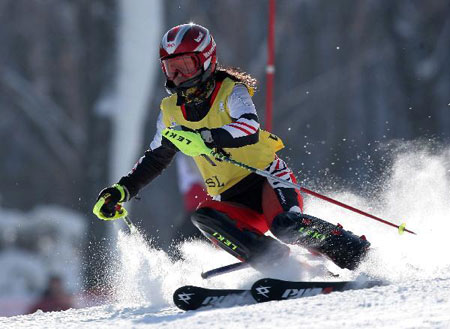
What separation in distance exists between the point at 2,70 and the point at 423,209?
39.9ft

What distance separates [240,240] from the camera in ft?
14.1

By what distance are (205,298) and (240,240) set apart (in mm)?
392

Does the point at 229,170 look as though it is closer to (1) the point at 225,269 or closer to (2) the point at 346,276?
(1) the point at 225,269

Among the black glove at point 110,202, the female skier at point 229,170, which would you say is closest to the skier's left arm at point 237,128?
the female skier at point 229,170

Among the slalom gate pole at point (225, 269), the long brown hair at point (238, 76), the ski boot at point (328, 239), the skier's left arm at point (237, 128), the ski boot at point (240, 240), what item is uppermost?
the long brown hair at point (238, 76)

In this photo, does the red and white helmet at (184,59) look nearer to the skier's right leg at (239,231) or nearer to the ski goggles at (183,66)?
the ski goggles at (183,66)

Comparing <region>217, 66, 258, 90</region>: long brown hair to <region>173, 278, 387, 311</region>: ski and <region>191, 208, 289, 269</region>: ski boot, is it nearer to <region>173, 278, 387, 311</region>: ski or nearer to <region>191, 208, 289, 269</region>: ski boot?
<region>191, 208, 289, 269</region>: ski boot

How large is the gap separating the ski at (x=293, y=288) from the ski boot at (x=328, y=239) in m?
0.21

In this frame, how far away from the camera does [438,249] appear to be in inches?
184

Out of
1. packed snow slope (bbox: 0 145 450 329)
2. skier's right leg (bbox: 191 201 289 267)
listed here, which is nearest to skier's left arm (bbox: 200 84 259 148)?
skier's right leg (bbox: 191 201 289 267)

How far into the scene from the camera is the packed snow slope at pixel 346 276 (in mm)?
3295

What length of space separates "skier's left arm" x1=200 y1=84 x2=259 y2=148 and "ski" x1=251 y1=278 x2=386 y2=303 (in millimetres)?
664

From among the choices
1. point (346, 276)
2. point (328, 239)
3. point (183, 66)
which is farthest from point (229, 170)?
point (346, 276)

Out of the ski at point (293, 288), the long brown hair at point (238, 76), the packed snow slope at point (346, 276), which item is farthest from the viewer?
the long brown hair at point (238, 76)
